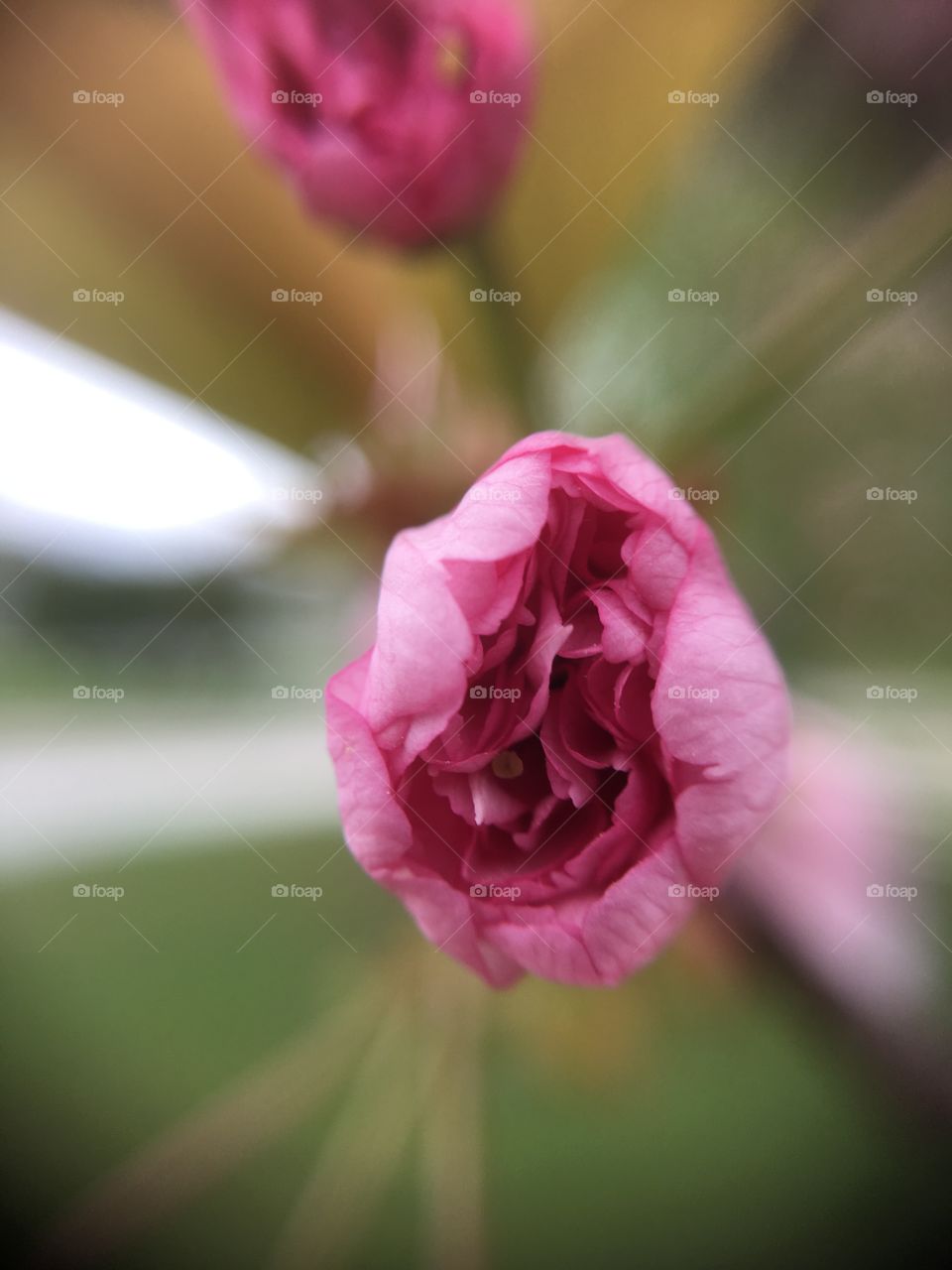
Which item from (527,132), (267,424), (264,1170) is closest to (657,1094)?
(264,1170)
